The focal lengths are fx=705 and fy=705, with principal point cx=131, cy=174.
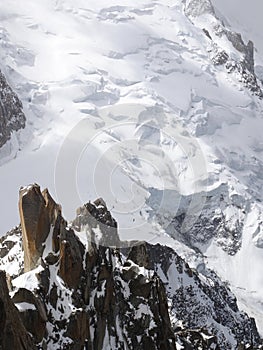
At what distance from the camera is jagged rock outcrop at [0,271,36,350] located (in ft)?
111

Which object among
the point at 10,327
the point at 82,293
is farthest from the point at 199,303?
the point at 10,327

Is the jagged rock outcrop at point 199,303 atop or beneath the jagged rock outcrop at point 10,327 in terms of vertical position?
beneath

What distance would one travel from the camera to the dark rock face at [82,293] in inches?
1572

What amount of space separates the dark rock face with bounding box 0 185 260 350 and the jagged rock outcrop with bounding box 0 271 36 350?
0.16 ft

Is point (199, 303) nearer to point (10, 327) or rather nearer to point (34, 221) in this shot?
point (34, 221)

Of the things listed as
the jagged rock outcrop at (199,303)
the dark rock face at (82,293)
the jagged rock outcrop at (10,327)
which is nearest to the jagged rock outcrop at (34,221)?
the dark rock face at (82,293)

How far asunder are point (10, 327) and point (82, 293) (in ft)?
43.0

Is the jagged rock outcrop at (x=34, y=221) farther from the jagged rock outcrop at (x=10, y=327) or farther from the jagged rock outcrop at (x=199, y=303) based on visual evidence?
the jagged rock outcrop at (x=199, y=303)

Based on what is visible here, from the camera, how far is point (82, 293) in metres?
46.9

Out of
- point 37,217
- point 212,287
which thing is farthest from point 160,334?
point 212,287

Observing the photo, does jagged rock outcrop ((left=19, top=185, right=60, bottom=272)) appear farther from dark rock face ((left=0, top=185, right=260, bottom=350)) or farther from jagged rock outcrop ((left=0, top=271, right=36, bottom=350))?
jagged rock outcrop ((left=0, top=271, right=36, bottom=350))

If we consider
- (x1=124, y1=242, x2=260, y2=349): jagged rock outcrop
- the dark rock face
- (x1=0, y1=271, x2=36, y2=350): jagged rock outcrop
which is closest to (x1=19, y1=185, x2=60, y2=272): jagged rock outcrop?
the dark rock face

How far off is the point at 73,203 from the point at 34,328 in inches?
4293

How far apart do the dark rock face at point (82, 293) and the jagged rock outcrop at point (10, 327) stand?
0.05 m
